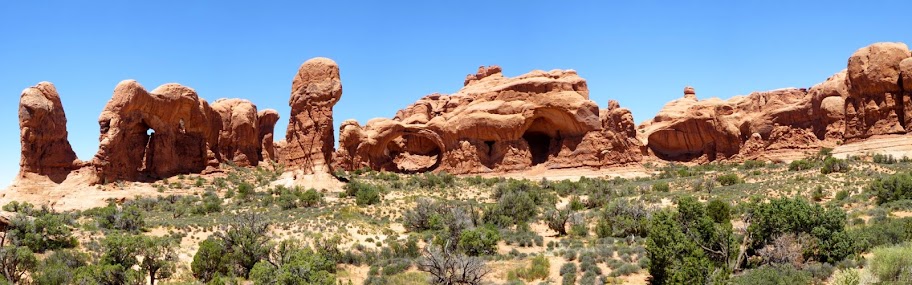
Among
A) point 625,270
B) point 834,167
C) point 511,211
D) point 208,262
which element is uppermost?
point 834,167

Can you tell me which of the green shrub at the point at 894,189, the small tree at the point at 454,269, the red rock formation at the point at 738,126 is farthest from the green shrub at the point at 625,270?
the red rock formation at the point at 738,126

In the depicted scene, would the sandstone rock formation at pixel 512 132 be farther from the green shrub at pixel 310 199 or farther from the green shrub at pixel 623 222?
the green shrub at pixel 623 222

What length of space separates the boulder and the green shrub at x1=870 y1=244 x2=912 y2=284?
40.9 metres

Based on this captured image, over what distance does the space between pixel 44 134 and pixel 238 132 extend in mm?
15254

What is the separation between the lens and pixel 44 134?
36.1 m

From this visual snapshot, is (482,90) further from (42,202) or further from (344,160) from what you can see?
(42,202)

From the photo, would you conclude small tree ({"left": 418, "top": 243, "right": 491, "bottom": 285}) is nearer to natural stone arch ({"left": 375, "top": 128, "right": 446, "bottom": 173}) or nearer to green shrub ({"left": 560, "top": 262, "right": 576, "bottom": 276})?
green shrub ({"left": 560, "top": 262, "right": 576, "bottom": 276})

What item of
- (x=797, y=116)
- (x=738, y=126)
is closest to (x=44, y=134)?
(x=738, y=126)

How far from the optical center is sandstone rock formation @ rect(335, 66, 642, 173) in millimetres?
48906

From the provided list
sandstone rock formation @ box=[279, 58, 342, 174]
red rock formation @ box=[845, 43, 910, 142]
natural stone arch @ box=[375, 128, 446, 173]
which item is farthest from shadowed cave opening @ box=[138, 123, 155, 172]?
red rock formation @ box=[845, 43, 910, 142]

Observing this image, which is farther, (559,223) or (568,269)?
(559,223)

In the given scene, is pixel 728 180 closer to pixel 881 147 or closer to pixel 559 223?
pixel 881 147

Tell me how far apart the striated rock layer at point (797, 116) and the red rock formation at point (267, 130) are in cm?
3172

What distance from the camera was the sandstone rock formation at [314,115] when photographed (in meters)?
40.2
